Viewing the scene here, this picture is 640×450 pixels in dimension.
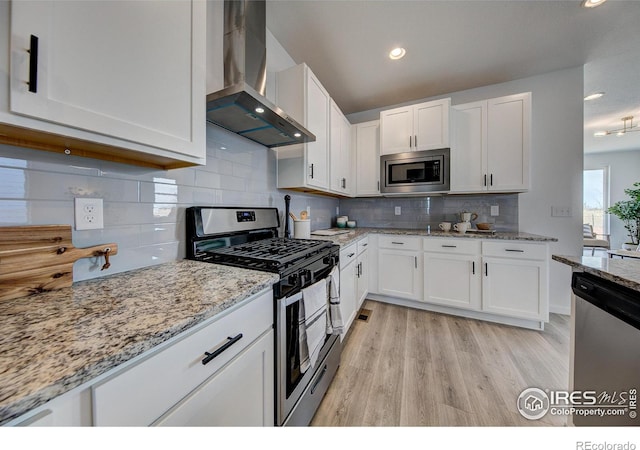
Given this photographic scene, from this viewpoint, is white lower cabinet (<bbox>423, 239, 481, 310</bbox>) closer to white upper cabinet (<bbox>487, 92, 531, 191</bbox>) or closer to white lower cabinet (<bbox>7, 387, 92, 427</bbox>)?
white upper cabinet (<bbox>487, 92, 531, 191</bbox>)

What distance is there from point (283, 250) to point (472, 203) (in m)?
2.68

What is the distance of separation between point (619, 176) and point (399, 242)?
7558 mm

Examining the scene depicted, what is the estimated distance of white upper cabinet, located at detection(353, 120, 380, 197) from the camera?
3.02 m

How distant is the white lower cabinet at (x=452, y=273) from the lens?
2305mm

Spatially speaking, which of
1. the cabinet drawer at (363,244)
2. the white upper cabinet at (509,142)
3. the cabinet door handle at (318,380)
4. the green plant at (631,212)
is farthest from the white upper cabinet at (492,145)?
the green plant at (631,212)

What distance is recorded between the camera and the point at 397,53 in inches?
86.4

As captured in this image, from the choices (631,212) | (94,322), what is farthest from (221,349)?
(631,212)

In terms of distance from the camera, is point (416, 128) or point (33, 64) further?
point (416, 128)

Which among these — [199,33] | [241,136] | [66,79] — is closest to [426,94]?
[241,136]

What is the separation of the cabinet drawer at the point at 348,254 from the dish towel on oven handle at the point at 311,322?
1.75ft

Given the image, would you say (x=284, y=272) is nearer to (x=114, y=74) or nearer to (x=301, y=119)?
(x=114, y=74)

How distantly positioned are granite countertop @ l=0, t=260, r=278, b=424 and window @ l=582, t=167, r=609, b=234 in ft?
29.2

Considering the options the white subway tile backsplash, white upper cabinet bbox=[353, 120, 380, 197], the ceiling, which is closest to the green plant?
the ceiling
